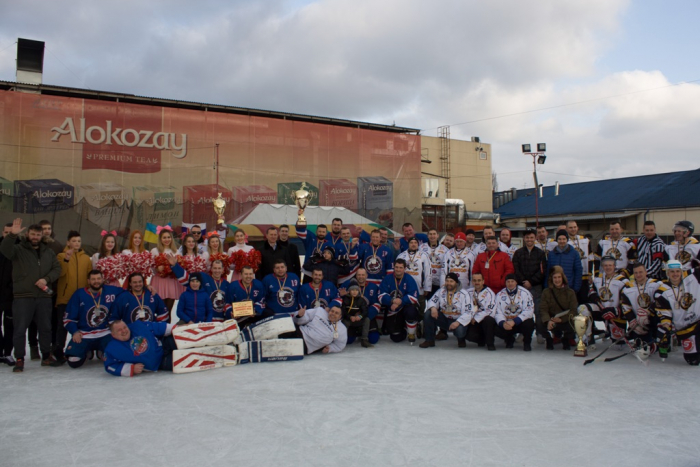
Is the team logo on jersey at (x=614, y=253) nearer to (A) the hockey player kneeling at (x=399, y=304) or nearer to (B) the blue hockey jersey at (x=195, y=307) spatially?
(A) the hockey player kneeling at (x=399, y=304)

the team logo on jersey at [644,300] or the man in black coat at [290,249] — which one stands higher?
the man in black coat at [290,249]

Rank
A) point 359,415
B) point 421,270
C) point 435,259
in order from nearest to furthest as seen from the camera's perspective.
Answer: point 359,415 → point 421,270 → point 435,259

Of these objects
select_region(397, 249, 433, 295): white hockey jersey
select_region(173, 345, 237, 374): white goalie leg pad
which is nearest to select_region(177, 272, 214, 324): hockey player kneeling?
select_region(173, 345, 237, 374): white goalie leg pad

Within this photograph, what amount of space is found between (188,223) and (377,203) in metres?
14.2

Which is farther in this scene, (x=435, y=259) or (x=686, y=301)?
(x=435, y=259)

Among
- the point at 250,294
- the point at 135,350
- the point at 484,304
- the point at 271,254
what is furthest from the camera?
the point at 271,254

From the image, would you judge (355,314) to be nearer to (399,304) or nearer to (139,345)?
(399,304)

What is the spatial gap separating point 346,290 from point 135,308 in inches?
107

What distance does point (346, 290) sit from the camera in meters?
7.23

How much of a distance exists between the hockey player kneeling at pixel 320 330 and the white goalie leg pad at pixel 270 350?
285mm

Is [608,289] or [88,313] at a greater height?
[608,289]

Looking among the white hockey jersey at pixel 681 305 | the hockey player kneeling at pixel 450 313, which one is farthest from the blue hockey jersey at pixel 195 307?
the white hockey jersey at pixel 681 305

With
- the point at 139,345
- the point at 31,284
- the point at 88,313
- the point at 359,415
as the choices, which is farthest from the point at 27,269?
the point at 359,415

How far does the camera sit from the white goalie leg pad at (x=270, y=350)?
5.88 metres
